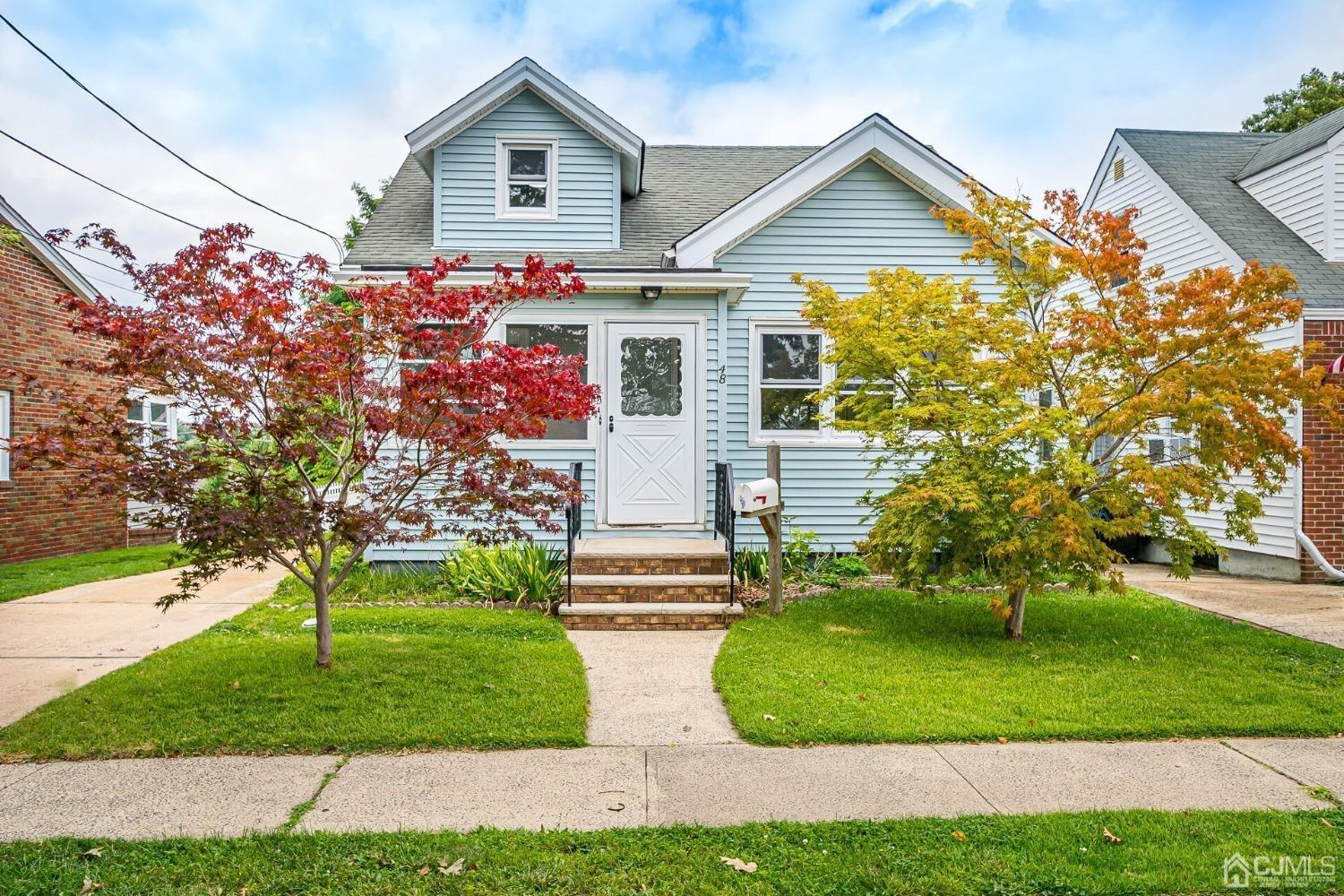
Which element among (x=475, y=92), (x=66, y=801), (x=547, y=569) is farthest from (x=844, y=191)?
(x=66, y=801)

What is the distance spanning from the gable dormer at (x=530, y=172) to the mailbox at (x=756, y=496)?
429 centimetres

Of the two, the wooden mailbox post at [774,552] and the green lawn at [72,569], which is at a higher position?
the wooden mailbox post at [774,552]

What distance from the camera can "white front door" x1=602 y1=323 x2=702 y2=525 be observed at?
9.28 meters

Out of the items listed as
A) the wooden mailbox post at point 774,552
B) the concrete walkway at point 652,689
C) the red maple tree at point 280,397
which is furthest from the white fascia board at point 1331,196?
the red maple tree at point 280,397

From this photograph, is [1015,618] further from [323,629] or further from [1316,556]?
[1316,556]

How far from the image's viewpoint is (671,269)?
29.7ft

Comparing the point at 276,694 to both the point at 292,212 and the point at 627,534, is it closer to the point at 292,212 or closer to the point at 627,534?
the point at 627,534

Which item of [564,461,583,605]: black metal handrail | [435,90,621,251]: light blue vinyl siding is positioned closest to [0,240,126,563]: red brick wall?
[435,90,621,251]: light blue vinyl siding

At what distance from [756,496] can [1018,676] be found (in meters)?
2.53

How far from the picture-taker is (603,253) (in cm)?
997

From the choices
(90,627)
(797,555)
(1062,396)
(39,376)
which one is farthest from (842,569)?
(39,376)

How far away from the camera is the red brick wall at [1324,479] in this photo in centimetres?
961

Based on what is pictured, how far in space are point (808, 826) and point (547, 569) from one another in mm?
5273

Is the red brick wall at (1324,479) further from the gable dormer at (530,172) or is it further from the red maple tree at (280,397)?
the red maple tree at (280,397)
